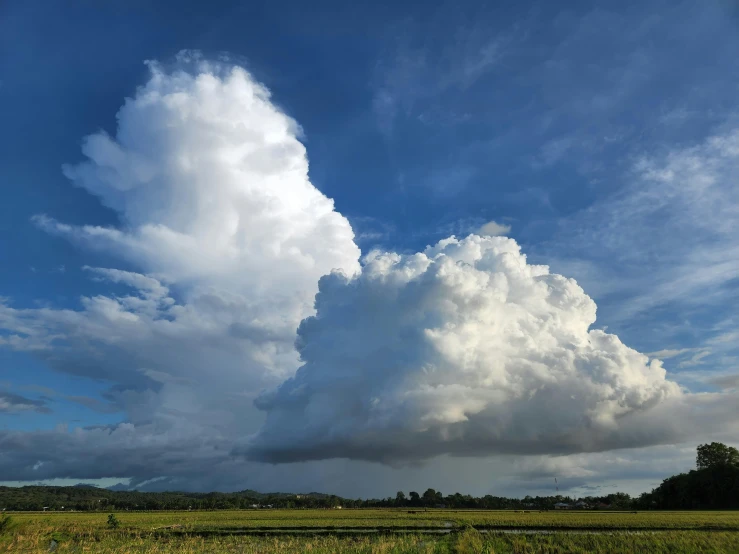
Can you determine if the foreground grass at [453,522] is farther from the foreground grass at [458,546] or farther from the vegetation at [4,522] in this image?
the foreground grass at [458,546]

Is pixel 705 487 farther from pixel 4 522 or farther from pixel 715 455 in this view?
pixel 4 522

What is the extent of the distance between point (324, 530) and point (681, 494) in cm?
11691

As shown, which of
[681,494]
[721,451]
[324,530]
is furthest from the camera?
[721,451]

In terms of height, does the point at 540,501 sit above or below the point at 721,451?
below

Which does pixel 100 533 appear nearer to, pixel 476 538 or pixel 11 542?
pixel 11 542

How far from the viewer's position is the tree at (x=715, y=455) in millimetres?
136375

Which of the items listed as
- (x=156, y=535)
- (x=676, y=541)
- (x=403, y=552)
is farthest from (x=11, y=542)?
(x=676, y=541)

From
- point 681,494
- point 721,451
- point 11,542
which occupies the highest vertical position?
point 721,451

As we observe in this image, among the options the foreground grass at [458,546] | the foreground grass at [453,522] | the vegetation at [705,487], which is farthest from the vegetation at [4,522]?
the vegetation at [705,487]

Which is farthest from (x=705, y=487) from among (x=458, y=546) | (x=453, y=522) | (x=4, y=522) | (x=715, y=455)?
(x=4, y=522)

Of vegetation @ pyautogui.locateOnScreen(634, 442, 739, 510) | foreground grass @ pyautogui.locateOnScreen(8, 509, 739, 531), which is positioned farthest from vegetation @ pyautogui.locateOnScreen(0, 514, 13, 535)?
vegetation @ pyautogui.locateOnScreen(634, 442, 739, 510)

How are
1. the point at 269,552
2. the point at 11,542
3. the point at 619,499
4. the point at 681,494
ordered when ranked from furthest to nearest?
the point at 619,499 < the point at 681,494 < the point at 11,542 < the point at 269,552

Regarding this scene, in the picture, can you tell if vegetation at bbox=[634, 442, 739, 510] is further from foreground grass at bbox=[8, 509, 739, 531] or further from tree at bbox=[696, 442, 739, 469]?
foreground grass at bbox=[8, 509, 739, 531]

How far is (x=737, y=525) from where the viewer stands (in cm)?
6075
